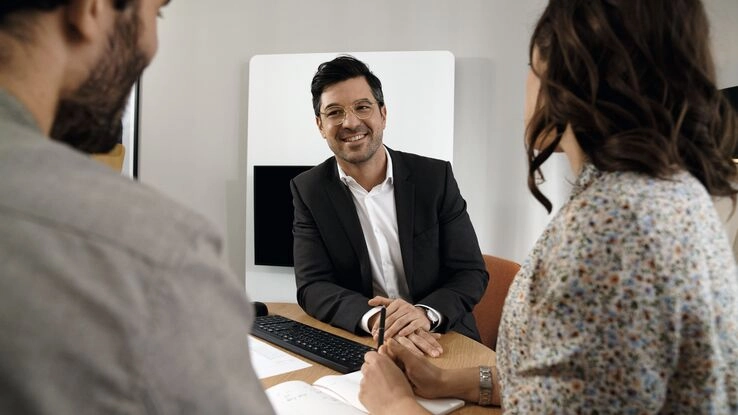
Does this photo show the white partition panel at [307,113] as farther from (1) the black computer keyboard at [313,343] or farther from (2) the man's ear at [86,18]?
(2) the man's ear at [86,18]

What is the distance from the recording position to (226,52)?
326 centimetres

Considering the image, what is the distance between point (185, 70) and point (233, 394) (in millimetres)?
3256

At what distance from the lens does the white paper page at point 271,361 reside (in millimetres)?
1183

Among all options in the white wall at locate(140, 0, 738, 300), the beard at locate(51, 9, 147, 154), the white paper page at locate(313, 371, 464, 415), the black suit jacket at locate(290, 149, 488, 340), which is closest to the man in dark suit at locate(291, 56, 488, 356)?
the black suit jacket at locate(290, 149, 488, 340)

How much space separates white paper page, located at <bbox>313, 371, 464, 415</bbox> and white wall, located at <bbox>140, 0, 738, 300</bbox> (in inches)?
81.6

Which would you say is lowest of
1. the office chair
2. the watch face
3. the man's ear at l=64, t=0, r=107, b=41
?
the office chair

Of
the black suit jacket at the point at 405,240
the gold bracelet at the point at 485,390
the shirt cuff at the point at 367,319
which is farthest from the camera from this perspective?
the black suit jacket at the point at 405,240

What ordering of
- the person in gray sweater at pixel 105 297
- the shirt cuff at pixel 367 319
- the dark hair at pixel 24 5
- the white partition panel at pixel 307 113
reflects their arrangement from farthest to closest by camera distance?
the white partition panel at pixel 307 113 → the shirt cuff at pixel 367 319 → the dark hair at pixel 24 5 → the person in gray sweater at pixel 105 297

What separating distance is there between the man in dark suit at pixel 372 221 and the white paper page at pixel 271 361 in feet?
1.11

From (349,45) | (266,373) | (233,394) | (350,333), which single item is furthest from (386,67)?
(233,394)

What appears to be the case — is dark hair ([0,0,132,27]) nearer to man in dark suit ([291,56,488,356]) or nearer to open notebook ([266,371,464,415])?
open notebook ([266,371,464,415])

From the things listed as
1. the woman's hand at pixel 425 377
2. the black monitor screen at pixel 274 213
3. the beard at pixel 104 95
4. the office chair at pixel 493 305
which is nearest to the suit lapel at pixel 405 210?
the office chair at pixel 493 305

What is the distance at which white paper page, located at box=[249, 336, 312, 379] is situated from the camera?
1183 mm

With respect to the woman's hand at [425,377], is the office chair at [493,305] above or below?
below
